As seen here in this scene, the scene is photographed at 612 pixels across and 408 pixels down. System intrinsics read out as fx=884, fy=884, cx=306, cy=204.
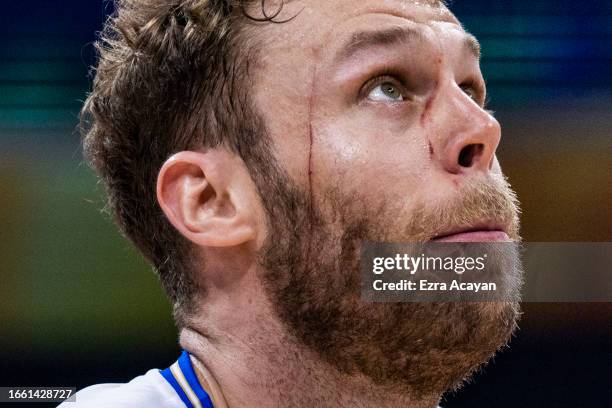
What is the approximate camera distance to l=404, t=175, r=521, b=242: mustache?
5.71 ft

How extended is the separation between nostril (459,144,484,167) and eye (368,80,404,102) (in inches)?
6.9

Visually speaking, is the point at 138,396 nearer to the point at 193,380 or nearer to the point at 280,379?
the point at 193,380

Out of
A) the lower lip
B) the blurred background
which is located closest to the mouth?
the lower lip

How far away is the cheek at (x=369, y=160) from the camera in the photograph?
1771 millimetres

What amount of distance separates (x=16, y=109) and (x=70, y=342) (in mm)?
781

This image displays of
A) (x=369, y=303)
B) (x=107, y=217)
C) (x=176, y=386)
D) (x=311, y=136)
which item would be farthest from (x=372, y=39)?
(x=107, y=217)

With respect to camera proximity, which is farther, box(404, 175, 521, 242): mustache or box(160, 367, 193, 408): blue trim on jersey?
box(160, 367, 193, 408): blue trim on jersey

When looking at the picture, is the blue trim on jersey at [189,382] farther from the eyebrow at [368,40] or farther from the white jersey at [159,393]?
the eyebrow at [368,40]

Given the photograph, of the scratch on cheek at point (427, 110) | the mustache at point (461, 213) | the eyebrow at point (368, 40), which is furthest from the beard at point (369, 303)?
the eyebrow at point (368, 40)

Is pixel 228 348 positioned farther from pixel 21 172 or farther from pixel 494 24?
pixel 494 24

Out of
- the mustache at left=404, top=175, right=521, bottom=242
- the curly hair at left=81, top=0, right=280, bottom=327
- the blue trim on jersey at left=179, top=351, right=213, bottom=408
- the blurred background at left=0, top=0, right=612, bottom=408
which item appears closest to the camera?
the mustache at left=404, top=175, right=521, bottom=242

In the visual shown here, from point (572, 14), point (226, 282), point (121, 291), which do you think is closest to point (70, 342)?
point (121, 291)

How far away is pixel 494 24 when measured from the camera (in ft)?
9.79

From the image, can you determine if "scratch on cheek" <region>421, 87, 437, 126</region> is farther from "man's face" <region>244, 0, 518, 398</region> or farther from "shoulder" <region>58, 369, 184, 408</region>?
"shoulder" <region>58, 369, 184, 408</region>
